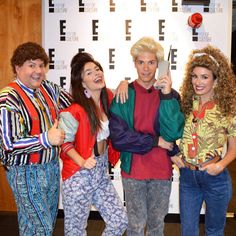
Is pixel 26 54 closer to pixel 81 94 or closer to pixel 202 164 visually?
pixel 81 94

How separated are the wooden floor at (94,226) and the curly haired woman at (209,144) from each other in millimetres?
1350

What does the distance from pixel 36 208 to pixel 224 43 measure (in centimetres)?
251

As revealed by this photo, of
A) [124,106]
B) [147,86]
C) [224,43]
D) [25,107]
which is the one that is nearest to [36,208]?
[25,107]

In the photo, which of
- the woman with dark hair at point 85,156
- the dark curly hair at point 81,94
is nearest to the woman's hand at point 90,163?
the woman with dark hair at point 85,156

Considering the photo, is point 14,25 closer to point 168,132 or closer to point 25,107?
point 25,107

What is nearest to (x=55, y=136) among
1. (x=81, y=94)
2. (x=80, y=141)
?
(x=80, y=141)

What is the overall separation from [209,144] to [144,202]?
0.56 metres

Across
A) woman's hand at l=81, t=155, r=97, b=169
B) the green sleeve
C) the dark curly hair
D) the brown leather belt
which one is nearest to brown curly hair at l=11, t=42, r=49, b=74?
the dark curly hair

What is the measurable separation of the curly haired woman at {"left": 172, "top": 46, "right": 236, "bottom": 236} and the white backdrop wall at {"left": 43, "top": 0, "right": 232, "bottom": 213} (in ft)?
4.53

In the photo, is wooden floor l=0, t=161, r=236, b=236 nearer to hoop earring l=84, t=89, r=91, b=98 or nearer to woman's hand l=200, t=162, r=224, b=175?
woman's hand l=200, t=162, r=224, b=175

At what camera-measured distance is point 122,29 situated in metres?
3.68

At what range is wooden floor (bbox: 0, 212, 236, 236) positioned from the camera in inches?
139

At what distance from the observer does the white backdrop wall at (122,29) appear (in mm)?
3619

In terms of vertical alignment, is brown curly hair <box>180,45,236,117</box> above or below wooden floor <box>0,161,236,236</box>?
above
